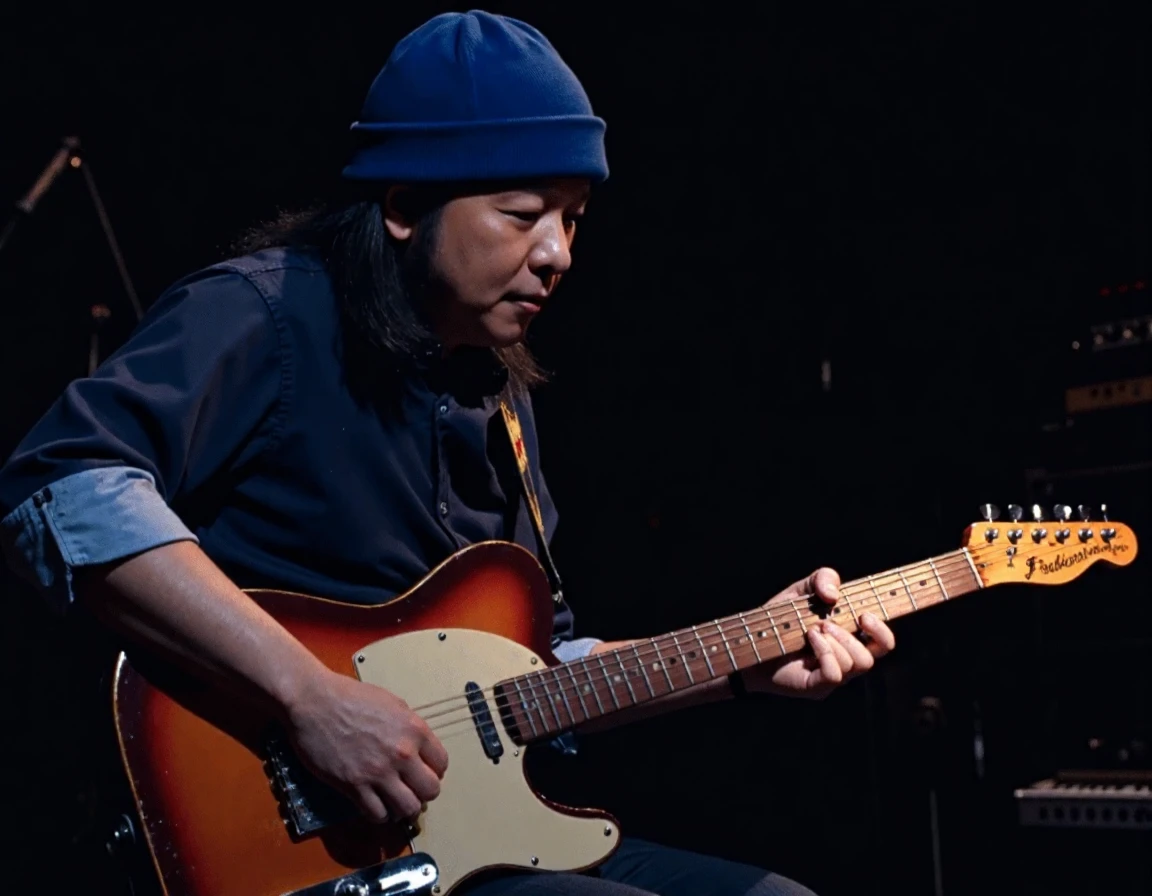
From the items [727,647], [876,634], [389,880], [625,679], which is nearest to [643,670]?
[625,679]

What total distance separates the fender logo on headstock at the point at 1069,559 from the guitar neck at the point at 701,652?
0.13m

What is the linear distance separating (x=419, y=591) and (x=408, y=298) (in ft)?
1.45

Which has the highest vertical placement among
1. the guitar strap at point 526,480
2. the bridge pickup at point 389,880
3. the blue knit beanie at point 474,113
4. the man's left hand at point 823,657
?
the blue knit beanie at point 474,113

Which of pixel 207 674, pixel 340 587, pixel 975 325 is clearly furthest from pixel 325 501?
pixel 975 325

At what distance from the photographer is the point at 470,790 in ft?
5.52

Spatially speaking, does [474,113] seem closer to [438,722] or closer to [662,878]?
[438,722]

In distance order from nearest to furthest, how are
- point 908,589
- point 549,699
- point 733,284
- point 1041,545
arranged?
point 549,699 < point 908,589 < point 1041,545 < point 733,284

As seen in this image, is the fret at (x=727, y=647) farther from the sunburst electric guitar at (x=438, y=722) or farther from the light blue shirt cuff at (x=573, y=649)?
the light blue shirt cuff at (x=573, y=649)

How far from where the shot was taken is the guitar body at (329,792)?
1521mm

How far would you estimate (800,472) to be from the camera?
138 inches

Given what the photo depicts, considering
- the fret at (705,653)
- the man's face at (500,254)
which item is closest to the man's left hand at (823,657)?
the fret at (705,653)

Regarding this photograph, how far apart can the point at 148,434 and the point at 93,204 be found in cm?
182

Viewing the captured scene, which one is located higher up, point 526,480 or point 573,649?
point 526,480

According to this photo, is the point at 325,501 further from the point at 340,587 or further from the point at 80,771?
the point at 80,771
